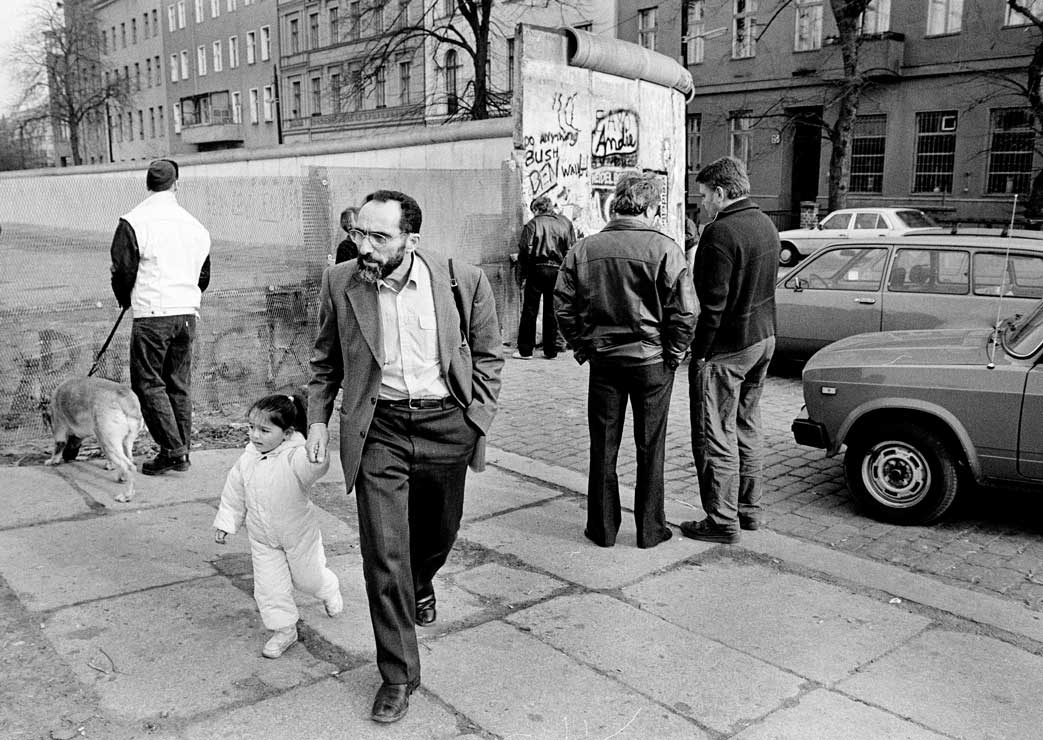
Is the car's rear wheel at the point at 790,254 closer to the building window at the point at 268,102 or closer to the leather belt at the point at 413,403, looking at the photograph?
the leather belt at the point at 413,403

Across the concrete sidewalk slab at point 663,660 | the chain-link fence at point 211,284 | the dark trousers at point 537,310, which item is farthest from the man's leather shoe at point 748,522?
the dark trousers at point 537,310

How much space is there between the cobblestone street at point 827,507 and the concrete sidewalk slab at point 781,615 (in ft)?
2.38

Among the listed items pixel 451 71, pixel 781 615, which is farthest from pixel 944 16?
pixel 781 615

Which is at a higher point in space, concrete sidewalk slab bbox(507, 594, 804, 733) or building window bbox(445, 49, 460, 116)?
building window bbox(445, 49, 460, 116)

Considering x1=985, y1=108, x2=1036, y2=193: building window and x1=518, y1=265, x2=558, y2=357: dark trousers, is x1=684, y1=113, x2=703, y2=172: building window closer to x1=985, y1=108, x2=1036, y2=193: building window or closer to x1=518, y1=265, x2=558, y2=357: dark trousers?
x1=985, y1=108, x2=1036, y2=193: building window

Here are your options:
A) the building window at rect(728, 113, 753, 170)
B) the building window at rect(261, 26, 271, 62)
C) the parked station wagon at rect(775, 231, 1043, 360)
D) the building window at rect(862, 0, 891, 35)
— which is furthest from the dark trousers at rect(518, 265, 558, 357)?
the building window at rect(261, 26, 271, 62)

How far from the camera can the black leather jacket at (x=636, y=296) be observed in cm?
516

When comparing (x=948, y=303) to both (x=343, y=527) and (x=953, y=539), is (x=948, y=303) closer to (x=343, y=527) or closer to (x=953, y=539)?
(x=953, y=539)

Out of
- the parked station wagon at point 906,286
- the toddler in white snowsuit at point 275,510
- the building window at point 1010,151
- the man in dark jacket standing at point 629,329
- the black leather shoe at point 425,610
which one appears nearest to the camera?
the toddler in white snowsuit at point 275,510

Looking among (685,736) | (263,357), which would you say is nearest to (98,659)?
(685,736)

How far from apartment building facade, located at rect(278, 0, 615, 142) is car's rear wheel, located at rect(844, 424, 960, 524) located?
27.4 meters

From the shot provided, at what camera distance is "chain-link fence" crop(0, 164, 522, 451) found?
24.6 ft

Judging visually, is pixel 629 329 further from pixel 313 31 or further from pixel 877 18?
pixel 313 31

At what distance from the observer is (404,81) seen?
53469 millimetres
